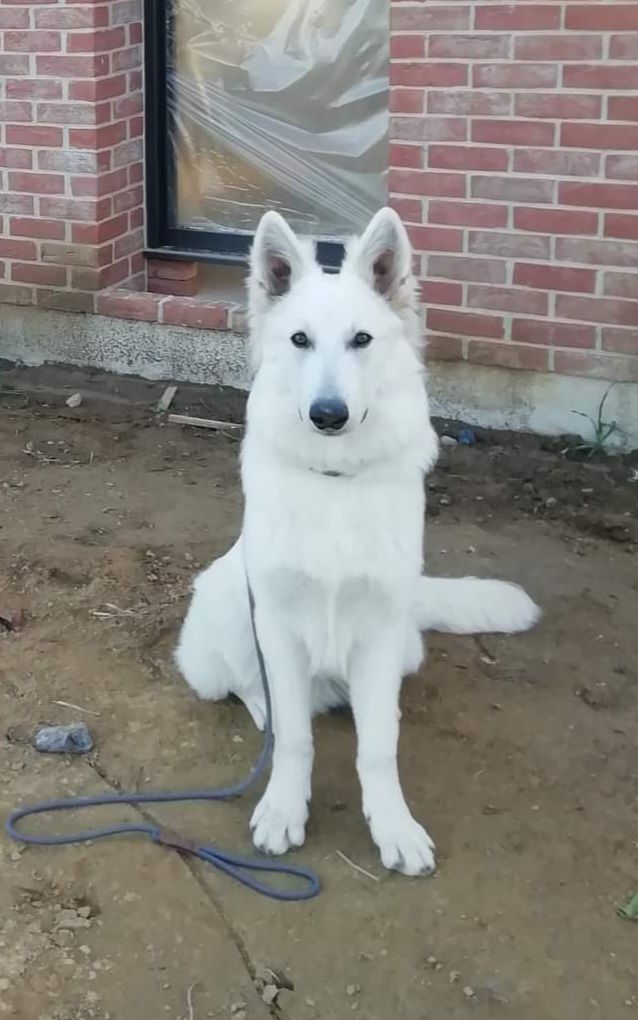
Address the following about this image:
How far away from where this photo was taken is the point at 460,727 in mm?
3184

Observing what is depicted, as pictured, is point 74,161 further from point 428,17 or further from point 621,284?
point 621,284

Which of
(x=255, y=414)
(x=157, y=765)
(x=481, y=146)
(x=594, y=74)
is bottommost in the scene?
(x=157, y=765)

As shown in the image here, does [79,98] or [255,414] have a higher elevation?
[79,98]

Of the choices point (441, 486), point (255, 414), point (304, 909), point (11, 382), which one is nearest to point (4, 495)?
point (11, 382)

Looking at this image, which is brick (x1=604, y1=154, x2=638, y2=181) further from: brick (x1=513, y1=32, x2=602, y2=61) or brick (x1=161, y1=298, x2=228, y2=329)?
brick (x1=161, y1=298, x2=228, y2=329)

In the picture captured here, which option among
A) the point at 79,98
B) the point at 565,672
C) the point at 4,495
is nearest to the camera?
the point at 565,672

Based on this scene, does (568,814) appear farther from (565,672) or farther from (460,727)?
(565,672)

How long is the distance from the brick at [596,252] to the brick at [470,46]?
0.77 metres

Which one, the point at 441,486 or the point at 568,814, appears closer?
the point at 568,814

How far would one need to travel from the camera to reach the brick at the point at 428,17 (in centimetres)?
465

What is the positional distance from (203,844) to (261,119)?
4.09m

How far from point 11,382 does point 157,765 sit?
317 cm

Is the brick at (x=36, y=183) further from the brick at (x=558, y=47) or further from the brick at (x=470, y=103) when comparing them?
the brick at (x=558, y=47)

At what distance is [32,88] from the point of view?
5492 millimetres
